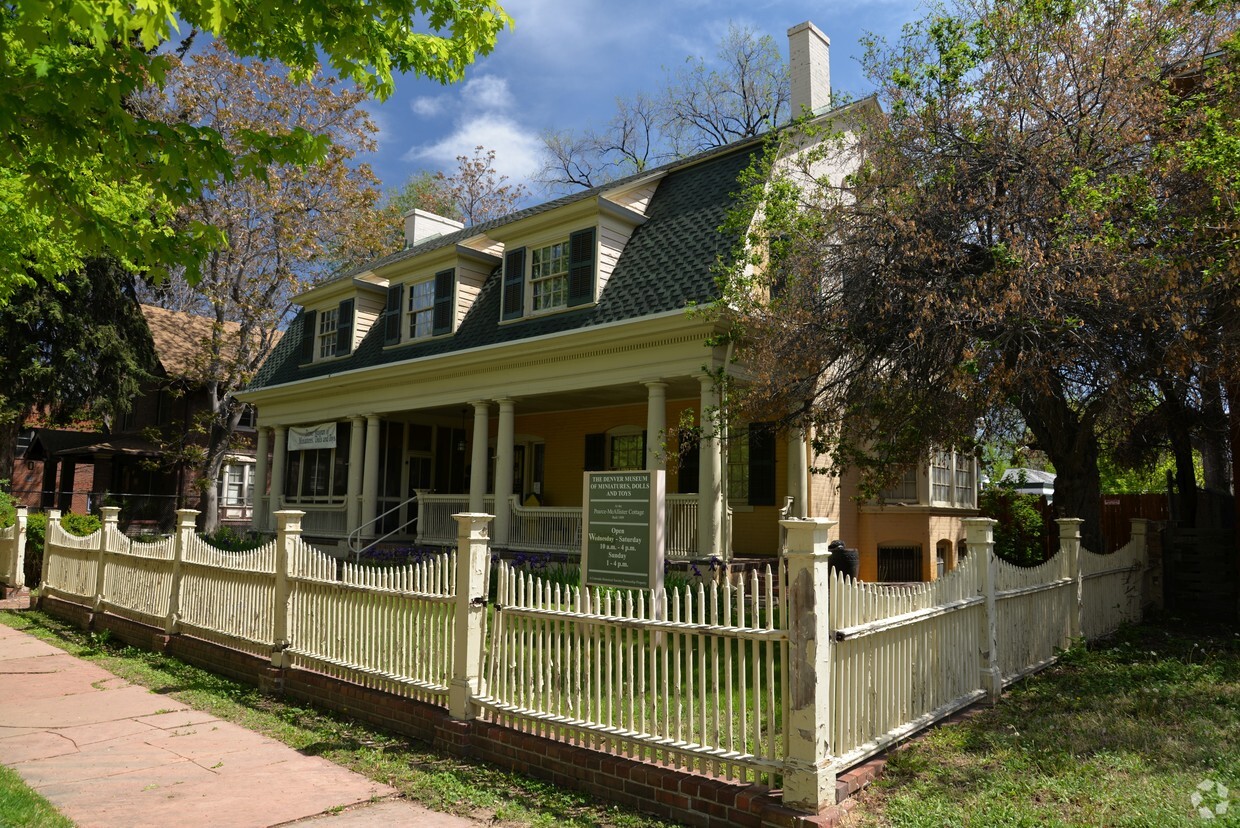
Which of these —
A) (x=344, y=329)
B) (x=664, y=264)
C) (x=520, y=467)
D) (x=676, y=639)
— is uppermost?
(x=344, y=329)

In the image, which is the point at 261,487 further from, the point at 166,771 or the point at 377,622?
the point at 166,771

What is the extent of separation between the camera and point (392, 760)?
6551 mm

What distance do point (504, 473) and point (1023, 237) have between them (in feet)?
33.4

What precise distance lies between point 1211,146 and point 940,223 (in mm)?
2688

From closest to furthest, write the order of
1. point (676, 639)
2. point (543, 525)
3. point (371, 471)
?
point (676, 639) → point (543, 525) → point (371, 471)

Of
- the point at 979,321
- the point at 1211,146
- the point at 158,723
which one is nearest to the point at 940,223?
the point at 979,321

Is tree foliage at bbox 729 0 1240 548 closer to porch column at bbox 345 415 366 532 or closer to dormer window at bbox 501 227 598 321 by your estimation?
dormer window at bbox 501 227 598 321

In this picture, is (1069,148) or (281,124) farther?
(281,124)

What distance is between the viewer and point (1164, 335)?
953 cm

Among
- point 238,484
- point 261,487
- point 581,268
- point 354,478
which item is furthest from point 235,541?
point 238,484

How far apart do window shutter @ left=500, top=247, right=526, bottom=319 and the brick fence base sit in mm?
9113

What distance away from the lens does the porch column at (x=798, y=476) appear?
1397 centimetres

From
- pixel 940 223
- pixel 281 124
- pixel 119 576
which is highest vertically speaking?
pixel 281 124

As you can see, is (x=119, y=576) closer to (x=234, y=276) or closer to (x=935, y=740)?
(x=935, y=740)
